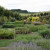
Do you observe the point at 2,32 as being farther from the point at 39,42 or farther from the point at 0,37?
→ the point at 39,42

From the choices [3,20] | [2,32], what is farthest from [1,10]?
Answer: [2,32]

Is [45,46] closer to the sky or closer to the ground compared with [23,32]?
closer to the sky

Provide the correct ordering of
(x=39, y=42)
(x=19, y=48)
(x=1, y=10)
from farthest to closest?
(x=1, y=10), (x=39, y=42), (x=19, y=48)

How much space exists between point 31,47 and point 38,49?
23 centimetres

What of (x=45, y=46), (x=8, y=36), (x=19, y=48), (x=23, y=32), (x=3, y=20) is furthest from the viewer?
(x=3, y=20)

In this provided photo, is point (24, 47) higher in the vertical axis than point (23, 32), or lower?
higher

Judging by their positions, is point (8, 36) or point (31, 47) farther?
point (8, 36)

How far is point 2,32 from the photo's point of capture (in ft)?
37.6

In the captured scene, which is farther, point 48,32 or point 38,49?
point 48,32

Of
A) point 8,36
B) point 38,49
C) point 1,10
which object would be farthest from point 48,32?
point 1,10

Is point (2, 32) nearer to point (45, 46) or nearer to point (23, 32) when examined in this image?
point (23, 32)

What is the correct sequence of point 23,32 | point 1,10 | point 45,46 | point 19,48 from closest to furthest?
point 19,48 → point 45,46 → point 23,32 → point 1,10

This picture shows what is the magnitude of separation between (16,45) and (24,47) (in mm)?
282

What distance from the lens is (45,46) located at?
531 cm
